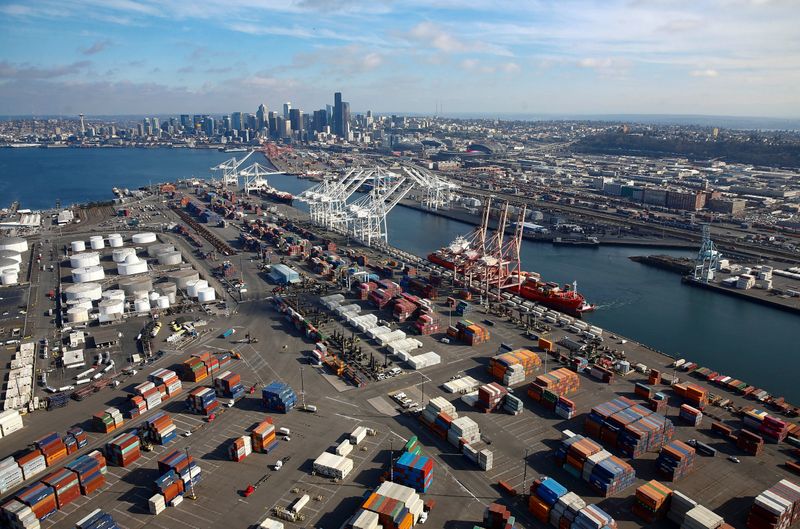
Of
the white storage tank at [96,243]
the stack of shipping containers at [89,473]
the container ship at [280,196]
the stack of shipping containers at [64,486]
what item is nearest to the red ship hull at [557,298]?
the stack of shipping containers at [89,473]

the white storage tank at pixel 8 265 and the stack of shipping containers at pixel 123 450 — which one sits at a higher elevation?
the white storage tank at pixel 8 265

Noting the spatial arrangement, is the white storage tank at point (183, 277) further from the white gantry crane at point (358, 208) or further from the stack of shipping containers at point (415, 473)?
the stack of shipping containers at point (415, 473)

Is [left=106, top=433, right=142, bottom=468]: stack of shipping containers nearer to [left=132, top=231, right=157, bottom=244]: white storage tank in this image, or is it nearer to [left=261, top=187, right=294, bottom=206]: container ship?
[left=132, top=231, right=157, bottom=244]: white storage tank

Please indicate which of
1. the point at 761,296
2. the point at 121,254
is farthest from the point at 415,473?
the point at 121,254

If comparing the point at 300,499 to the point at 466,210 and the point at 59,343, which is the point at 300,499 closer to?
the point at 59,343

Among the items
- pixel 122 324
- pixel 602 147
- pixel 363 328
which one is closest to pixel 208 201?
pixel 122 324
